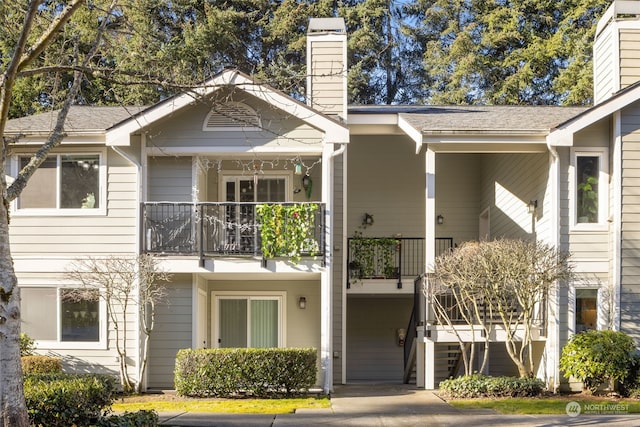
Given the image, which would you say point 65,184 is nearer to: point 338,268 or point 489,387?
point 338,268

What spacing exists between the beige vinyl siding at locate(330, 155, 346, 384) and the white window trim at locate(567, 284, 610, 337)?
4522 mm

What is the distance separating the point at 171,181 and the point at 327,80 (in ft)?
12.4

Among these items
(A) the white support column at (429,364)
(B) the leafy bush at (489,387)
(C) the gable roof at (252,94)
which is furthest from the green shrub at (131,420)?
(A) the white support column at (429,364)

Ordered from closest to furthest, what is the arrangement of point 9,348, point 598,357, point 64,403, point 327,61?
1. point 9,348
2. point 64,403
3. point 598,357
4. point 327,61

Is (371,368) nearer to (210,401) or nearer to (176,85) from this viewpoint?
(210,401)

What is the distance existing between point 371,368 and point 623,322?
688cm

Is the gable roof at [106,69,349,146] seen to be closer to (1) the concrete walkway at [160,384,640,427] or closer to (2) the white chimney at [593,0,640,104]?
(1) the concrete walkway at [160,384,640,427]

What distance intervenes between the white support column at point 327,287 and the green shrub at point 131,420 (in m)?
5.98

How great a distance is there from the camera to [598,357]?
49.2 ft

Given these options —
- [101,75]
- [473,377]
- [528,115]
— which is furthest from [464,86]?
[101,75]

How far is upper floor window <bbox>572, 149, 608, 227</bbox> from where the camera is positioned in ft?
53.4

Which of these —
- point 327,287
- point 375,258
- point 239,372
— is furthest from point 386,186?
point 239,372

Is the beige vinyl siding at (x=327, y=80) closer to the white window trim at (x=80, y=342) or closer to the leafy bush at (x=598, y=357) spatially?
the white window trim at (x=80, y=342)

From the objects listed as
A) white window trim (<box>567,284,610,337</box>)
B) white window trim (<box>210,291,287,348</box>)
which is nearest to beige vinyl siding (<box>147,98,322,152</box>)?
white window trim (<box>210,291,287,348</box>)
